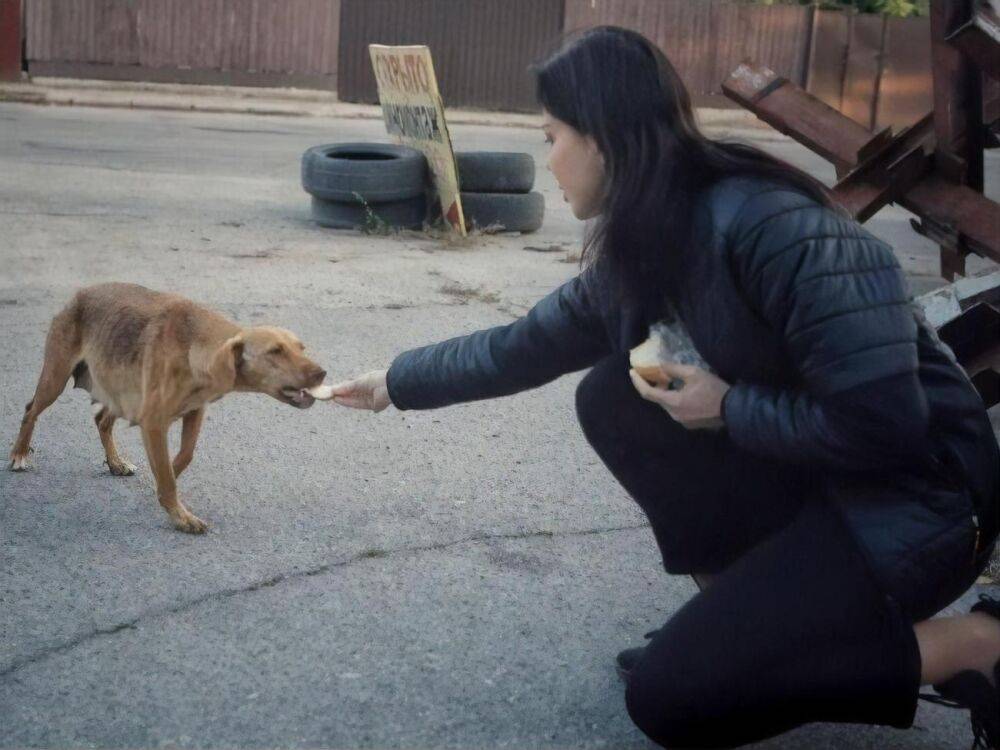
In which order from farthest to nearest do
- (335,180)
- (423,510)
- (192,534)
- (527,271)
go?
(335,180) < (527,271) < (423,510) < (192,534)

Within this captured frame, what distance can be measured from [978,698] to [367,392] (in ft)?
5.93

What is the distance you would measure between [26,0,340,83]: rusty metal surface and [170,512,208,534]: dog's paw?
824 inches

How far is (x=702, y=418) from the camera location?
111 inches

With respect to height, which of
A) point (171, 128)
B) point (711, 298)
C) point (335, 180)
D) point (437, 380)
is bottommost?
point (171, 128)

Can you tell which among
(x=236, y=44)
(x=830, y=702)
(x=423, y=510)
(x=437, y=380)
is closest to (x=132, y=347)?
(x=423, y=510)

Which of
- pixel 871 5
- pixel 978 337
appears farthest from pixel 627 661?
pixel 871 5

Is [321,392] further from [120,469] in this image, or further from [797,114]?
Result: [797,114]

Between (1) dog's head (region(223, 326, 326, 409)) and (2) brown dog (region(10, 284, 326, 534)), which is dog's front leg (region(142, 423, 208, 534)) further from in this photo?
(1) dog's head (region(223, 326, 326, 409))

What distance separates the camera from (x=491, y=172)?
10.4m

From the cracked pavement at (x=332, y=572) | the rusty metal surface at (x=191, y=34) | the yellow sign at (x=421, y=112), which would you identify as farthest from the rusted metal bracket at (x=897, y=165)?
the rusty metal surface at (x=191, y=34)

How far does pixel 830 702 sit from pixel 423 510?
2127 mm

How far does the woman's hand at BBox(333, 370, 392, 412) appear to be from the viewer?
3.65 metres

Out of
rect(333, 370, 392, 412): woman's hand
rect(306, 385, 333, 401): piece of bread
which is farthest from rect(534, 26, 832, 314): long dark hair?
rect(306, 385, 333, 401): piece of bread

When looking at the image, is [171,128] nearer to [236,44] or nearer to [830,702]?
[236,44]
